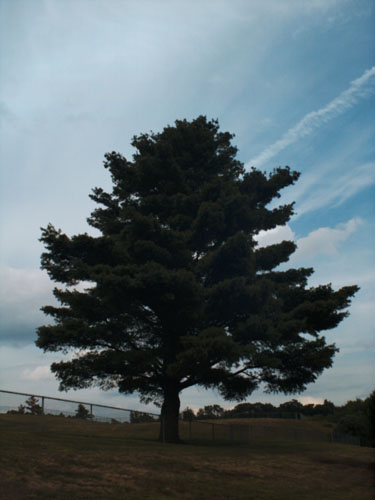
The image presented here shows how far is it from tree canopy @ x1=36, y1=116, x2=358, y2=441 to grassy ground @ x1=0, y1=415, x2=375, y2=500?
5169 mm

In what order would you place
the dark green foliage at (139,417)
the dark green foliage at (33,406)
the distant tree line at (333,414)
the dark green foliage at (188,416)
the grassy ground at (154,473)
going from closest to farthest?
the grassy ground at (154,473)
the dark green foliage at (33,406)
the dark green foliage at (139,417)
the dark green foliage at (188,416)
the distant tree line at (333,414)

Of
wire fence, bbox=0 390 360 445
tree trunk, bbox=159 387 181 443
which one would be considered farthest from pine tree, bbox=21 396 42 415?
tree trunk, bbox=159 387 181 443

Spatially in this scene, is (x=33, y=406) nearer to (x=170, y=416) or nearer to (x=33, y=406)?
(x=33, y=406)

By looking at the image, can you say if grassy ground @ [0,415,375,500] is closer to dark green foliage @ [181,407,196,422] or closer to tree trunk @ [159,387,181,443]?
tree trunk @ [159,387,181,443]

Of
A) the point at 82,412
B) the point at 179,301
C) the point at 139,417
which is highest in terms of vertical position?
the point at 179,301

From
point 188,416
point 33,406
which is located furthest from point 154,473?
point 188,416

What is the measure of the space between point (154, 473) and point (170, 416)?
1286cm

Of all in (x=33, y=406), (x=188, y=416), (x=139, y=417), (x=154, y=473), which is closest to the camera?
(x=154, y=473)

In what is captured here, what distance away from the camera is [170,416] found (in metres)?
26.8

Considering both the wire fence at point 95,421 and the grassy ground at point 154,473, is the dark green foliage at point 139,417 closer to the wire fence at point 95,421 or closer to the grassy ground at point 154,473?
the wire fence at point 95,421

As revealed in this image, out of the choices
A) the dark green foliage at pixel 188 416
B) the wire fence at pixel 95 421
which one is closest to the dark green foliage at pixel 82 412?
the wire fence at pixel 95 421

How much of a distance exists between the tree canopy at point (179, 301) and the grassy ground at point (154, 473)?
5.17 meters

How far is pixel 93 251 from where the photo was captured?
26469 mm

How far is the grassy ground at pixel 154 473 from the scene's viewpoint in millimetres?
11617
